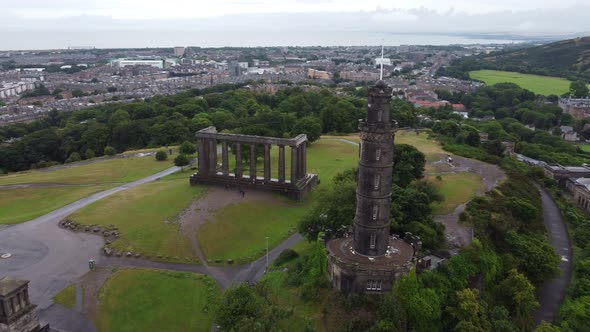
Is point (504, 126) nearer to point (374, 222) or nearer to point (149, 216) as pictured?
point (374, 222)

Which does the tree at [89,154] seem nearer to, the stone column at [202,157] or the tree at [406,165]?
the stone column at [202,157]

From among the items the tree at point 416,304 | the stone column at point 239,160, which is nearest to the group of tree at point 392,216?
the tree at point 416,304

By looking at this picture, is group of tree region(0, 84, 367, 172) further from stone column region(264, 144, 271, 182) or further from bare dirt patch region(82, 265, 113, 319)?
bare dirt patch region(82, 265, 113, 319)

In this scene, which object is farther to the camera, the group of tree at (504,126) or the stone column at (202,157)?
the group of tree at (504,126)

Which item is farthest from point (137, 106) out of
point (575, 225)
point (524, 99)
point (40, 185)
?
point (524, 99)

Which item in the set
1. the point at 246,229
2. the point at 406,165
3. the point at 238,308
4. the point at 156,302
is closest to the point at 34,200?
the point at 246,229
